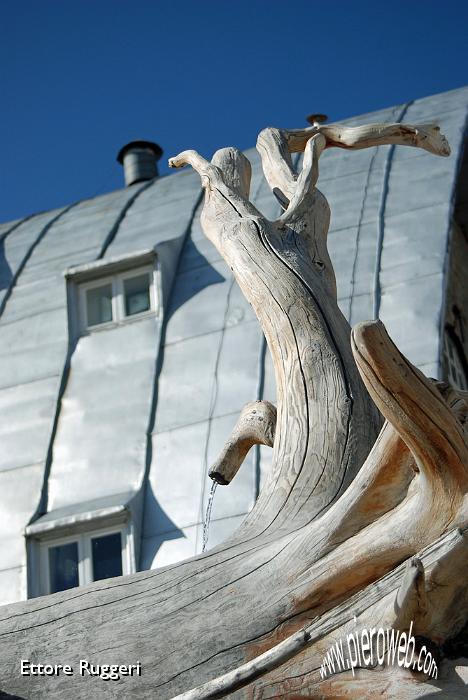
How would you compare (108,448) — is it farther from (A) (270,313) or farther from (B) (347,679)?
(B) (347,679)

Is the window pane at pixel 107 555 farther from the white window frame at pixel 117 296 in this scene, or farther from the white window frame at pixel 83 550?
the white window frame at pixel 117 296

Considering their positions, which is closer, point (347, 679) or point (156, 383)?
point (347, 679)

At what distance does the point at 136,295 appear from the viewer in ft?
43.7

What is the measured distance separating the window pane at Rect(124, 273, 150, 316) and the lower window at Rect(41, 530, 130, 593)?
255cm

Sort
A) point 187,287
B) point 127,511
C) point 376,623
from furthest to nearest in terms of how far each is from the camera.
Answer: point 187,287 → point 127,511 → point 376,623

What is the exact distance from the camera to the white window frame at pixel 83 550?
1124 cm

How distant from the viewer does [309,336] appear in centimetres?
586

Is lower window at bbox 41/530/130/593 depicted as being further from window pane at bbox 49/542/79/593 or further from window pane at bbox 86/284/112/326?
→ window pane at bbox 86/284/112/326

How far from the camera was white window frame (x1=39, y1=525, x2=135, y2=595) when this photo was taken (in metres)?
11.2

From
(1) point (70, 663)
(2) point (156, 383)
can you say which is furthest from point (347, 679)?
(2) point (156, 383)

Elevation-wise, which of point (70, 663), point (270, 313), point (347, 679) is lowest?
point (347, 679)

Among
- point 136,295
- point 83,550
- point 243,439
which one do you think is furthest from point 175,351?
point 243,439

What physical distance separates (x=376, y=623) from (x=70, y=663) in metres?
1.15

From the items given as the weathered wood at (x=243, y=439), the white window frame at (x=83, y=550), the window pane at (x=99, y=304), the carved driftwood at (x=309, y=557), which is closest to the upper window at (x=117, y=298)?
the window pane at (x=99, y=304)
